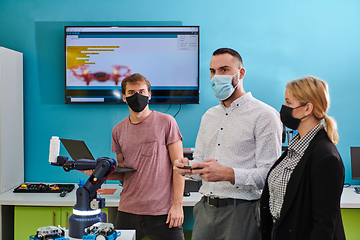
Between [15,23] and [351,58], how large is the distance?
11.3 feet

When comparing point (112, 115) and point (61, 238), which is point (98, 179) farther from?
point (112, 115)

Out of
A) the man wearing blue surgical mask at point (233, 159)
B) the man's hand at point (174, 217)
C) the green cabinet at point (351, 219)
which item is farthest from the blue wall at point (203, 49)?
the man wearing blue surgical mask at point (233, 159)

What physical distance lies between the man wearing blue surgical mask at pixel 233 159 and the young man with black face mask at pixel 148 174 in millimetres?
343

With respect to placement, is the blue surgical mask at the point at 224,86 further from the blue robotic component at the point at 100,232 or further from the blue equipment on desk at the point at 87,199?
the blue robotic component at the point at 100,232

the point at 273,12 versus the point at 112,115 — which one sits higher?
the point at 273,12

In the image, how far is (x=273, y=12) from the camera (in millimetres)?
3025

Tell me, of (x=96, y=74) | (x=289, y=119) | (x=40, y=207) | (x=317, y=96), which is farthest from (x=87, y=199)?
(x=96, y=74)

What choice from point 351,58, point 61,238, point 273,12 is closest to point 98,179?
point 61,238

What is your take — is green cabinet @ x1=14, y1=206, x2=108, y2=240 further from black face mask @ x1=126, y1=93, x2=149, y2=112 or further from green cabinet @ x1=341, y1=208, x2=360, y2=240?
green cabinet @ x1=341, y1=208, x2=360, y2=240

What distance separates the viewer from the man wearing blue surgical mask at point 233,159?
1445 millimetres

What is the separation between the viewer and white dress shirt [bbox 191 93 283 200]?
145 centimetres

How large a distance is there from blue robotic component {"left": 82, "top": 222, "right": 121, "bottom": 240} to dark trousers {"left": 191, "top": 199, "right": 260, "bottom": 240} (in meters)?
0.53

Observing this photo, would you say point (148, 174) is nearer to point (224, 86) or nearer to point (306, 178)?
point (224, 86)

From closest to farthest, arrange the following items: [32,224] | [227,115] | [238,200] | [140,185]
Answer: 1. [238,200]
2. [227,115]
3. [140,185]
4. [32,224]
